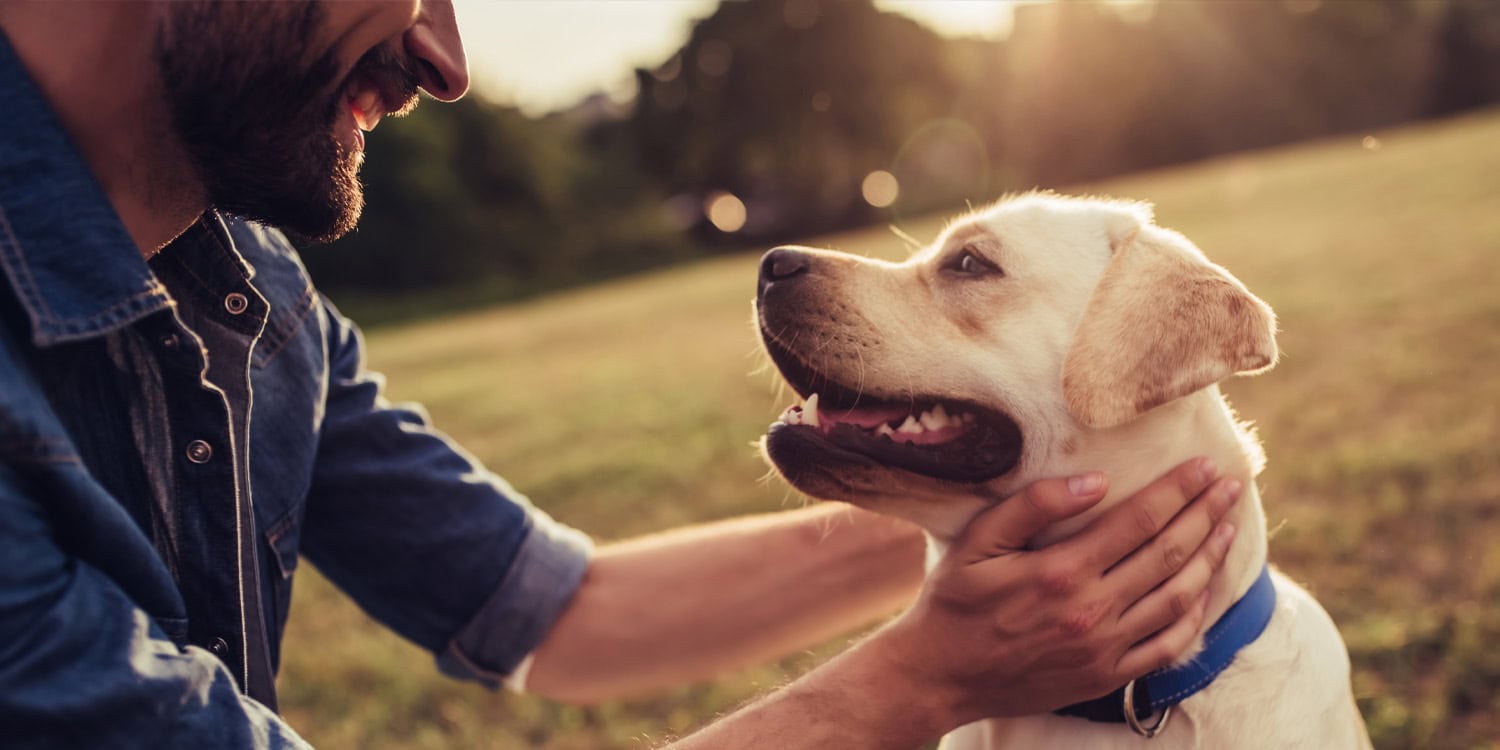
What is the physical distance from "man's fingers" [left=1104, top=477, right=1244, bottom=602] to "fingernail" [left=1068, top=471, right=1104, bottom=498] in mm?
148

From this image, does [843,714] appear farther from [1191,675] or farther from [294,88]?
[294,88]

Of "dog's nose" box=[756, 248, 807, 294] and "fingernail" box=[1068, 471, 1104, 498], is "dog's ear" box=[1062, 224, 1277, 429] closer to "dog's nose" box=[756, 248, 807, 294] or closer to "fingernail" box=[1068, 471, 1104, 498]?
"fingernail" box=[1068, 471, 1104, 498]

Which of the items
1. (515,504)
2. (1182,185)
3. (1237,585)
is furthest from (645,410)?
(1182,185)

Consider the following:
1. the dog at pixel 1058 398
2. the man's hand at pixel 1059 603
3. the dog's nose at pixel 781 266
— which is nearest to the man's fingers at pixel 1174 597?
the man's hand at pixel 1059 603

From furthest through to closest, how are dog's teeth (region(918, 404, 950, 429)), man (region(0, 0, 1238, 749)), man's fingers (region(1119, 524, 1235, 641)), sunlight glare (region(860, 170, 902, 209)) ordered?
1. sunlight glare (region(860, 170, 902, 209))
2. dog's teeth (region(918, 404, 950, 429))
3. man's fingers (region(1119, 524, 1235, 641))
4. man (region(0, 0, 1238, 749))

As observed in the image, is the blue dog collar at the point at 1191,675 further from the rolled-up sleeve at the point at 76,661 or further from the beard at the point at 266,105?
the beard at the point at 266,105

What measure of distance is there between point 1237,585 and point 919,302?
3.13 feet

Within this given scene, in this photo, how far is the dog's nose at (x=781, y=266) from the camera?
265 centimetres

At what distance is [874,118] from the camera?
38.8 meters

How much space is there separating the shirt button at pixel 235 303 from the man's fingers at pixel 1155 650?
6.15 ft

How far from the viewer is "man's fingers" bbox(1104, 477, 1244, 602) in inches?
83.7

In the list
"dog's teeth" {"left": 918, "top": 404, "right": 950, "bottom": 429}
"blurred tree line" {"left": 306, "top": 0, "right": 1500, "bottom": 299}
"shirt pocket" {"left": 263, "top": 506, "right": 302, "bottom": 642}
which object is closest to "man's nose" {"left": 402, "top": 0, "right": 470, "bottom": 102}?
"shirt pocket" {"left": 263, "top": 506, "right": 302, "bottom": 642}

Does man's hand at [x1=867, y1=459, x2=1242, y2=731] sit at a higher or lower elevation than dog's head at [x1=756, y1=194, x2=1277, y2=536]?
lower

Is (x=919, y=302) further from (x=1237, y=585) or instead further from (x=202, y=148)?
(x=202, y=148)
